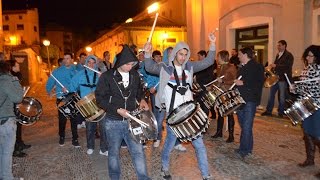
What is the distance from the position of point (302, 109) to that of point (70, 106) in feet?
14.5

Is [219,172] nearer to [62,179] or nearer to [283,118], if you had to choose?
[62,179]

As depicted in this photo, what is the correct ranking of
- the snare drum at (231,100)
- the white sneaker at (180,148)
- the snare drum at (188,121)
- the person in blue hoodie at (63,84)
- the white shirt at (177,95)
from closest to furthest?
the snare drum at (188,121), the white shirt at (177,95), the snare drum at (231,100), the white sneaker at (180,148), the person in blue hoodie at (63,84)

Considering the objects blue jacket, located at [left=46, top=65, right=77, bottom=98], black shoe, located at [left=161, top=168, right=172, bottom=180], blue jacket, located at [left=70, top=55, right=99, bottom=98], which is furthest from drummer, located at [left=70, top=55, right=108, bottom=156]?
black shoe, located at [left=161, top=168, right=172, bottom=180]

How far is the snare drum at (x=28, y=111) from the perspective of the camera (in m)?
7.33

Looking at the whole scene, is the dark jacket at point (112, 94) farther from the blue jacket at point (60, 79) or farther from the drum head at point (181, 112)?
the blue jacket at point (60, 79)

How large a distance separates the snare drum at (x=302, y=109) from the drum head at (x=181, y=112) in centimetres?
191

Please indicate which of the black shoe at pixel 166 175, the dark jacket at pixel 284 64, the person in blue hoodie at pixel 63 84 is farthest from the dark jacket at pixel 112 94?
the dark jacket at pixel 284 64

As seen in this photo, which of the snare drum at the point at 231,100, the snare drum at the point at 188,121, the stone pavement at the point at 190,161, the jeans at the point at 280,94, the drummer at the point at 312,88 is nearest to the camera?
the snare drum at the point at 188,121

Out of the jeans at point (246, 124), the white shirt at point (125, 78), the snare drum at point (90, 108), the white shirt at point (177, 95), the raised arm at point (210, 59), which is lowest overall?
the jeans at point (246, 124)

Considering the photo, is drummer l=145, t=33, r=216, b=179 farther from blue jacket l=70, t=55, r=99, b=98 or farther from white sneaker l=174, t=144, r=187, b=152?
blue jacket l=70, t=55, r=99, b=98

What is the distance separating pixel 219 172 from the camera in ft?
20.5

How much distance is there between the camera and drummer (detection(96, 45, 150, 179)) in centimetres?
490

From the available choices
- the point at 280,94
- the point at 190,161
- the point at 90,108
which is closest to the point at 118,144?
the point at 90,108

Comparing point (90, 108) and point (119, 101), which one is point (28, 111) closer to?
point (90, 108)
